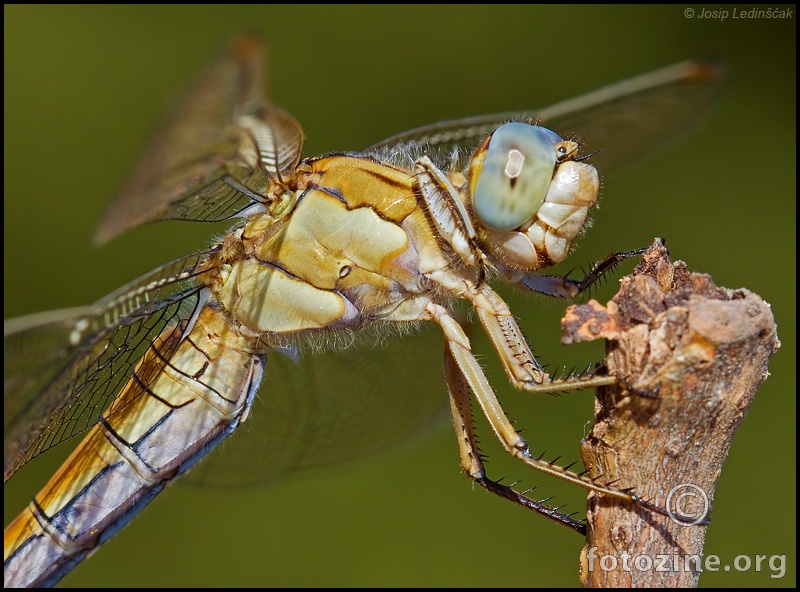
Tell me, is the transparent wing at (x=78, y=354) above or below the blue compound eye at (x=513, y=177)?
below

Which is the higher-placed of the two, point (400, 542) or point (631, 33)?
point (631, 33)

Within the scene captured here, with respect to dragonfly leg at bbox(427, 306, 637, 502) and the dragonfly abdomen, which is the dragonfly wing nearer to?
the dragonfly abdomen

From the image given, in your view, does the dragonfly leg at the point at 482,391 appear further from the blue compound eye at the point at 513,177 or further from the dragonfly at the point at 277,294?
the blue compound eye at the point at 513,177

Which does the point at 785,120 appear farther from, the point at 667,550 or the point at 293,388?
the point at 667,550

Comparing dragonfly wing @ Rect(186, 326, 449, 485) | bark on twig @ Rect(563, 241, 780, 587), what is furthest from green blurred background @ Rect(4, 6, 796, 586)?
bark on twig @ Rect(563, 241, 780, 587)

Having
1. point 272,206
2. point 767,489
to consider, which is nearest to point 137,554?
point 272,206

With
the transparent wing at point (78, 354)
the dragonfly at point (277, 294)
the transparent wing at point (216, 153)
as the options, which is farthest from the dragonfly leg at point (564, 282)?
the transparent wing at point (78, 354)

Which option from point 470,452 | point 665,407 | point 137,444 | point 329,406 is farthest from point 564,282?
point 137,444
